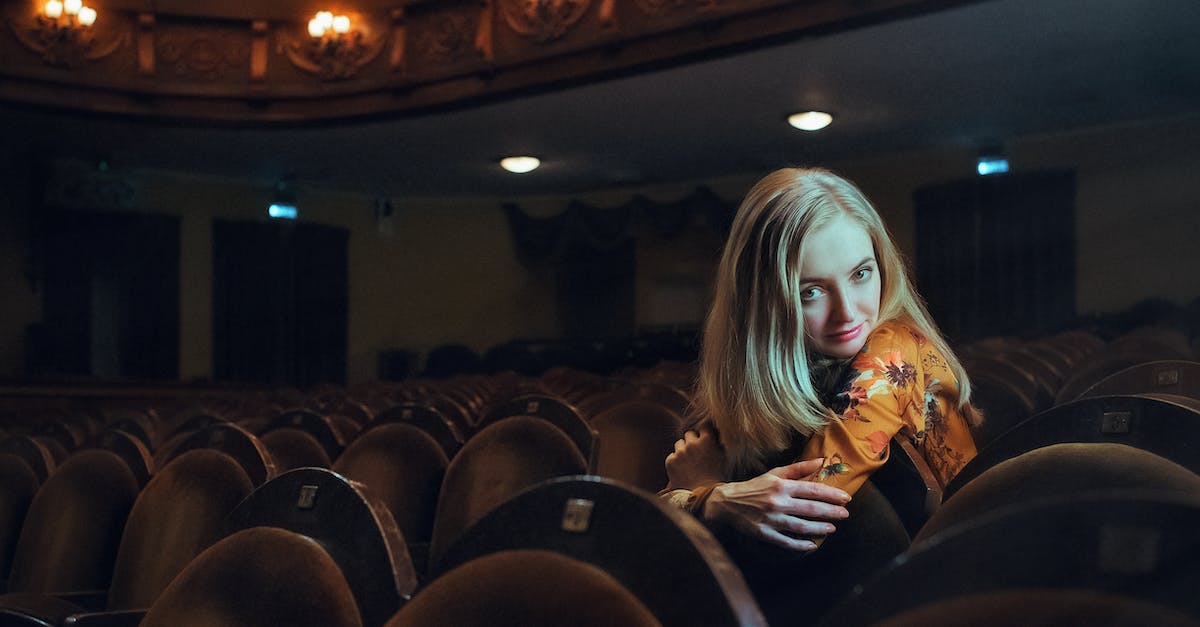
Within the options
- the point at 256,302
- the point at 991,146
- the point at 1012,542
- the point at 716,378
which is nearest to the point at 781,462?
the point at 716,378

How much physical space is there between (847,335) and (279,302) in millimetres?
12348

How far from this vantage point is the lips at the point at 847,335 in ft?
4.75

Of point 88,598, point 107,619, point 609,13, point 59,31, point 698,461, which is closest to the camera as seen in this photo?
point 698,461

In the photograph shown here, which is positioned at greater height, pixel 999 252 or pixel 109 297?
pixel 999 252

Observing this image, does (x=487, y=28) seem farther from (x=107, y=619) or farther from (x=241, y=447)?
(x=107, y=619)

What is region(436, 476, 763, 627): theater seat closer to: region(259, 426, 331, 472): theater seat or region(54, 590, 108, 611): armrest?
region(54, 590, 108, 611): armrest

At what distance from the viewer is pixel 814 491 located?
1265 millimetres

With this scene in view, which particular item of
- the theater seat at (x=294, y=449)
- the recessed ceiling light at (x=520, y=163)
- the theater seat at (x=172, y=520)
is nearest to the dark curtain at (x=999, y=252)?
the recessed ceiling light at (x=520, y=163)

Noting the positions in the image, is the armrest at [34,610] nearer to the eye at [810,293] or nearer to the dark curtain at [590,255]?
the eye at [810,293]

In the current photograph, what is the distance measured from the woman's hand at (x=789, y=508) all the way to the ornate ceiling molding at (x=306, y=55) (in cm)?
681

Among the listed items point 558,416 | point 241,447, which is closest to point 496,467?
point 558,416

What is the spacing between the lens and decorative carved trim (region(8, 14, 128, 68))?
909 centimetres

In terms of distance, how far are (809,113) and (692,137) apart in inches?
58.4

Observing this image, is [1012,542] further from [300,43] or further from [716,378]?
[300,43]
